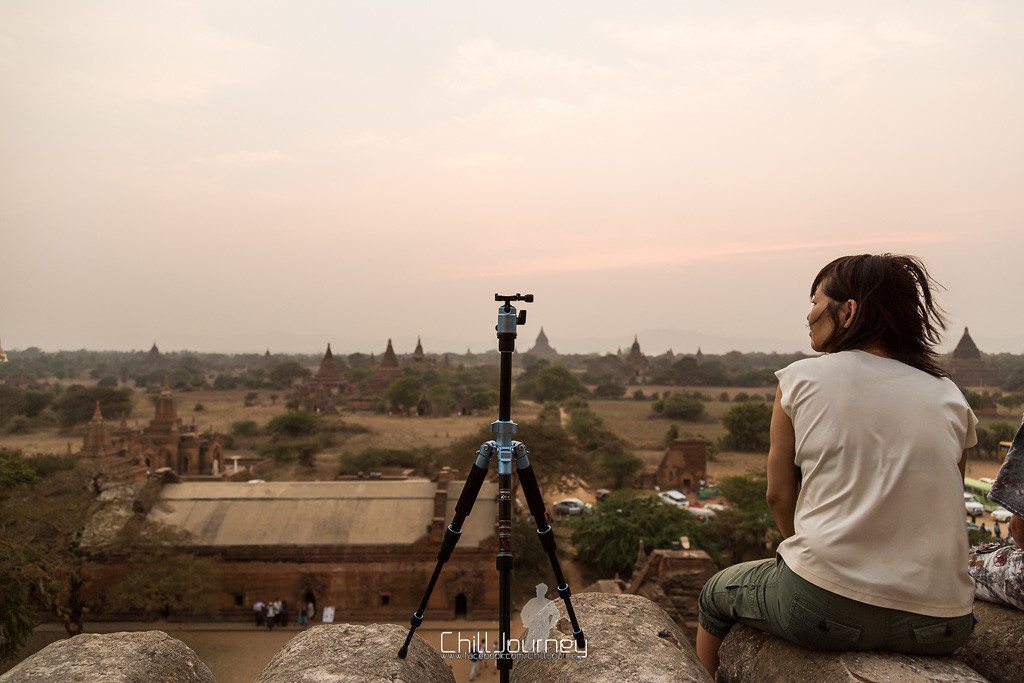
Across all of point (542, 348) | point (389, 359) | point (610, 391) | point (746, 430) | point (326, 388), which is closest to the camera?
point (746, 430)

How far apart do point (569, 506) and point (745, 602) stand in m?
22.9

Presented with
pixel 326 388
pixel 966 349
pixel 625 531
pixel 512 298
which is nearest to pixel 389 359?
pixel 326 388

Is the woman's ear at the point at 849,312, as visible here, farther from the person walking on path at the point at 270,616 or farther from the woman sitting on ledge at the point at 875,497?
the person walking on path at the point at 270,616

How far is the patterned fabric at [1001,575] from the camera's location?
2.21m

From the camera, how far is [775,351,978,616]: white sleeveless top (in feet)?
5.56

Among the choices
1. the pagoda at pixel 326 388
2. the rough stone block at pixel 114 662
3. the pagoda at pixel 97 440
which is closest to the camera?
the rough stone block at pixel 114 662

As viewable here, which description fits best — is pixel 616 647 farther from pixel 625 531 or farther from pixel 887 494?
pixel 625 531

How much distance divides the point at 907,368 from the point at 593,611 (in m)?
1.25

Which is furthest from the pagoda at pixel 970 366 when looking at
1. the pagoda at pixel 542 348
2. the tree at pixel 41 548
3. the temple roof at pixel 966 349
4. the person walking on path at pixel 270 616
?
the pagoda at pixel 542 348

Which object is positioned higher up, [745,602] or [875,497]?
[875,497]

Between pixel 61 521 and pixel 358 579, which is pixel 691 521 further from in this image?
pixel 61 521

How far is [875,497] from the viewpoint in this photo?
169 centimetres

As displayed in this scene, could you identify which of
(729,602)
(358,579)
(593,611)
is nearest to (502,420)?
(593,611)

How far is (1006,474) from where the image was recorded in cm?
202
